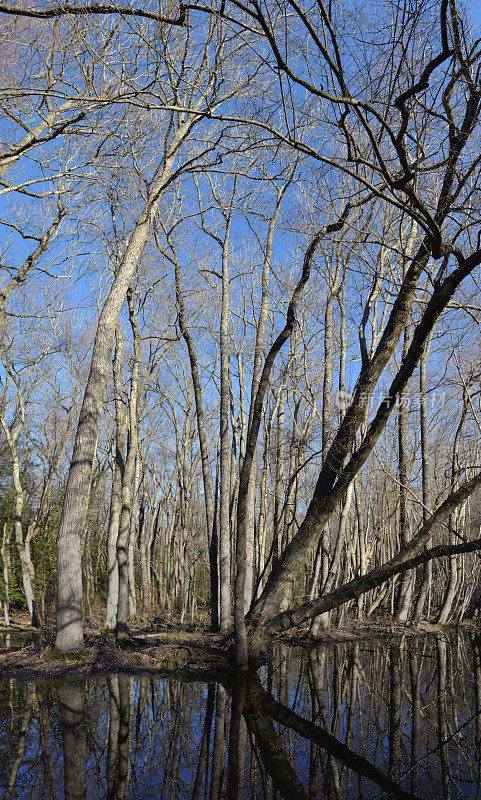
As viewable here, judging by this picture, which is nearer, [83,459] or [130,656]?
[130,656]

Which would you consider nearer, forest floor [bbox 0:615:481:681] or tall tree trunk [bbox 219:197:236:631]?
forest floor [bbox 0:615:481:681]

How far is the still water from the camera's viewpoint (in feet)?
12.5

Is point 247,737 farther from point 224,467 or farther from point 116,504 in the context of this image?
point 116,504

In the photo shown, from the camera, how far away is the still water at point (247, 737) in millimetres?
3816

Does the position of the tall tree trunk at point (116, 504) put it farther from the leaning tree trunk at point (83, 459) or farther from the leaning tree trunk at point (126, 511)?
the leaning tree trunk at point (83, 459)

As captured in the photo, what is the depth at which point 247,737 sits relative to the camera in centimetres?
488

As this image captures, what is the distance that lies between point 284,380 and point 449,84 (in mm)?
11158

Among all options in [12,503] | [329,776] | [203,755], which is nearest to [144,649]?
[203,755]

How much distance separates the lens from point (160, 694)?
6.78 meters

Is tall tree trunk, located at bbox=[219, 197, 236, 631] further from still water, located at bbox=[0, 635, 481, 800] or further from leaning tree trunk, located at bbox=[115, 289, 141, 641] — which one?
still water, located at bbox=[0, 635, 481, 800]

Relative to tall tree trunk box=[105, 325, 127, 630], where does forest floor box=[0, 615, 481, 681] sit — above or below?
below

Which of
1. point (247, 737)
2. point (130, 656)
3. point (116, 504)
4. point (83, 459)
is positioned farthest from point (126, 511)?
point (247, 737)

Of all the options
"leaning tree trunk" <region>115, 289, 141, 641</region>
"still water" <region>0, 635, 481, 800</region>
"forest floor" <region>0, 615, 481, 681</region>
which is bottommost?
"still water" <region>0, 635, 481, 800</region>

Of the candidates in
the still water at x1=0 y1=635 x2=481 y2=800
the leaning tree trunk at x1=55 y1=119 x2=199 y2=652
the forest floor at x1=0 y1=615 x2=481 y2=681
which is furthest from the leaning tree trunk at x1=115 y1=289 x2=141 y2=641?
the still water at x1=0 y1=635 x2=481 y2=800
